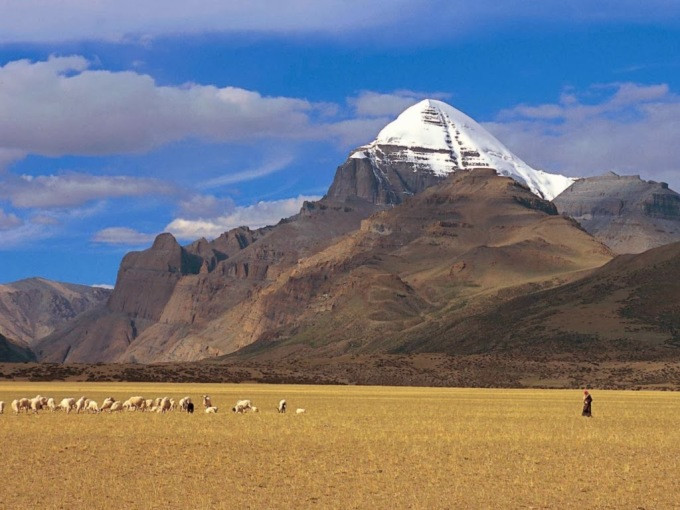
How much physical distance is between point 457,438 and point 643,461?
35.5 ft

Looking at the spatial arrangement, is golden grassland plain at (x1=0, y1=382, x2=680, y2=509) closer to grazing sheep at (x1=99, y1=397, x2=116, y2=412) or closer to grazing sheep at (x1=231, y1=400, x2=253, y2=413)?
grazing sheep at (x1=99, y1=397, x2=116, y2=412)

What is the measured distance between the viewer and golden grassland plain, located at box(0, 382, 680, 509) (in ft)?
106

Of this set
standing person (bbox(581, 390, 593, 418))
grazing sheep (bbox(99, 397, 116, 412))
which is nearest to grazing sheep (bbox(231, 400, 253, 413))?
grazing sheep (bbox(99, 397, 116, 412))

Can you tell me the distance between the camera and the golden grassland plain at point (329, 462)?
3228cm

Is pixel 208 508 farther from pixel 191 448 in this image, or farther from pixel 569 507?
pixel 191 448

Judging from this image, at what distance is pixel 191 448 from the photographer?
4425 cm

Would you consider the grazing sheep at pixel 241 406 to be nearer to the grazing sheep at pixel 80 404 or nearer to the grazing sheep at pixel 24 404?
the grazing sheep at pixel 80 404

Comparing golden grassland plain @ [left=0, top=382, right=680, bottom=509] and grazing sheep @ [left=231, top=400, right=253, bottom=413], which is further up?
grazing sheep @ [left=231, top=400, right=253, bottom=413]

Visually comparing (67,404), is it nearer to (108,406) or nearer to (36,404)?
(36,404)

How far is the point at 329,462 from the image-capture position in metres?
A: 40.4

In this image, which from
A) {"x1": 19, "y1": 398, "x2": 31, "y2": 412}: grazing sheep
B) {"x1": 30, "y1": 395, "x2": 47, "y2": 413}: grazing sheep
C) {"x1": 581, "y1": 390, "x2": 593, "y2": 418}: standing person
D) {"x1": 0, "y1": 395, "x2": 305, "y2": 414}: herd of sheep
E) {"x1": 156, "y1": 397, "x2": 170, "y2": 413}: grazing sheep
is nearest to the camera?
{"x1": 19, "y1": 398, "x2": 31, "y2": 412}: grazing sheep

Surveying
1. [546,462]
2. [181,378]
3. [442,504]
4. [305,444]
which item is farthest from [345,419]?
[181,378]

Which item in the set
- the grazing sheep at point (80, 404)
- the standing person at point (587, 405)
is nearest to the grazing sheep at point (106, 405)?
the grazing sheep at point (80, 404)

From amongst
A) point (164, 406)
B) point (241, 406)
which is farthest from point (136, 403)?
point (241, 406)
